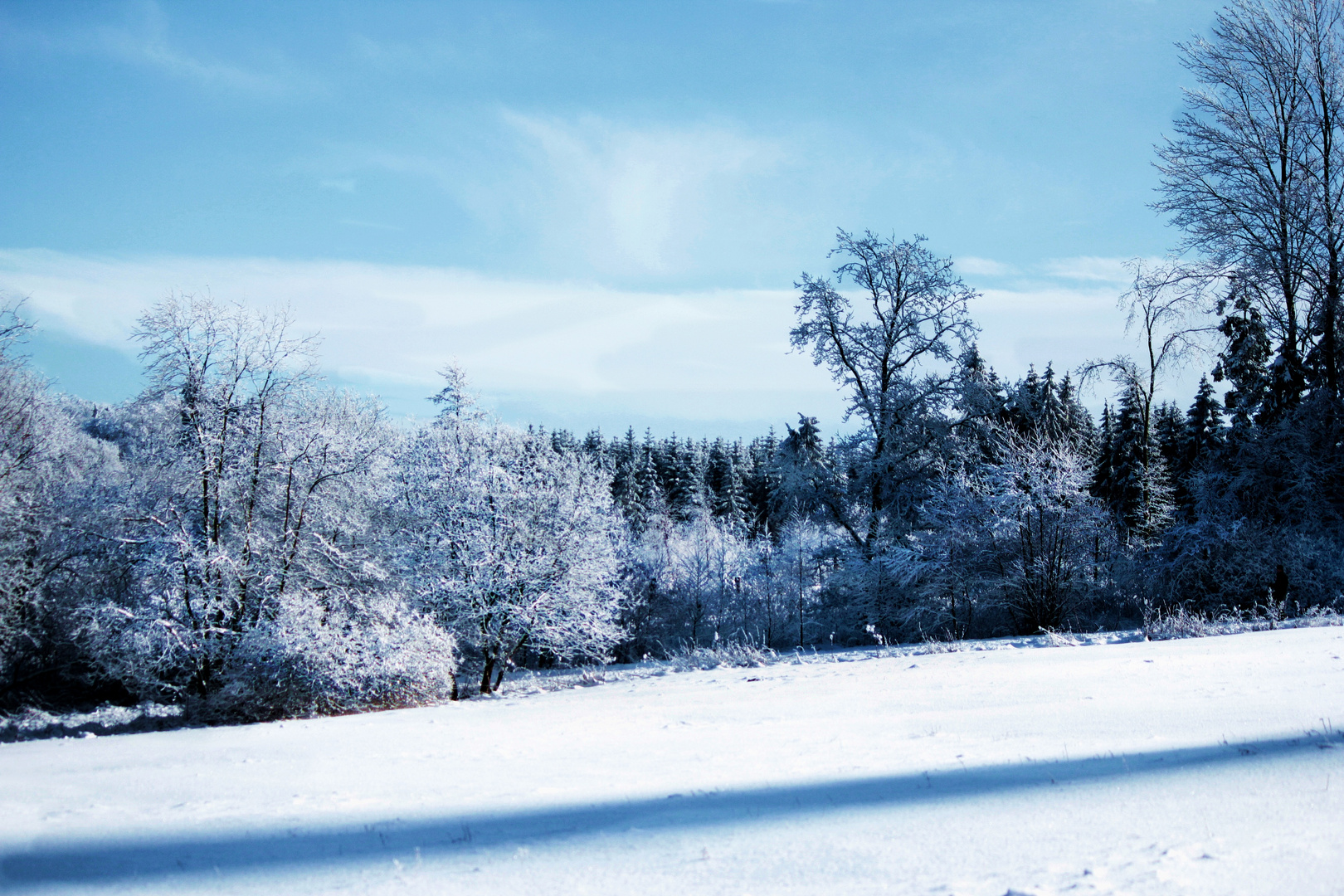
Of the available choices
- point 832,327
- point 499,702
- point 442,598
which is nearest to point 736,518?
point 832,327

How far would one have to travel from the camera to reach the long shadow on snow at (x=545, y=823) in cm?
309

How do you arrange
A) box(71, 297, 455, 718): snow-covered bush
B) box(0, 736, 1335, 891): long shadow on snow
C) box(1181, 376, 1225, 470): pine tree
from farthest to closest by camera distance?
box(1181, 376, 1225, 470): pine tree
box(71, 297, 455, 718): snow-covered bush
box(0, 736, 1335, 891): long shadow on snow

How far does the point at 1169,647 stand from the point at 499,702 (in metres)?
8.16

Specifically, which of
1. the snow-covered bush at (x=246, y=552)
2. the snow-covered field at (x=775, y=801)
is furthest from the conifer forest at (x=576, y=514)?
the snow-covered field at (x=775, y=801)

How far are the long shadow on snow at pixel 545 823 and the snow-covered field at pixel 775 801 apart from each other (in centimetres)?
2

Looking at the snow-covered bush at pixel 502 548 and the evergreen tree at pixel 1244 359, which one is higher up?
the evergreen tree at pixel 1244 359

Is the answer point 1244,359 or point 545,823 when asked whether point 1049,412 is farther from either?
point 545,823

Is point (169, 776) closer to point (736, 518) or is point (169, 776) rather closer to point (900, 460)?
point (900, 460)

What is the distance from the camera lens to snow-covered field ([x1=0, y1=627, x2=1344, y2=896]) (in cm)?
258

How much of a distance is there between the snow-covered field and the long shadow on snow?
2cm

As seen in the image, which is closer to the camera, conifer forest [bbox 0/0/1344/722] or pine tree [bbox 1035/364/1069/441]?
conifer forest [bbox 0/0/1344/722]

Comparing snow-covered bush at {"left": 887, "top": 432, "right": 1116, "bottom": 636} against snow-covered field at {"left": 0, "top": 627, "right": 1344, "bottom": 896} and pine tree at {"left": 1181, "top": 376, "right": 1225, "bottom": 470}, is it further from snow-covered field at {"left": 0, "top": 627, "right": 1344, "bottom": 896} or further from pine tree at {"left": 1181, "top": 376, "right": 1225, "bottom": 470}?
pine tree at {"left": 1181, "top": 376, "right": 1225, "bottom": 470}

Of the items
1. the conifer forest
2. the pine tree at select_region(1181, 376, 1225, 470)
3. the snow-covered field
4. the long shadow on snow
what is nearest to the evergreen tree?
the conifer forest

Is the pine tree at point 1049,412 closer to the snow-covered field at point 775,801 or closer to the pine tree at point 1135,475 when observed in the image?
the pine tree at point 1135,475
